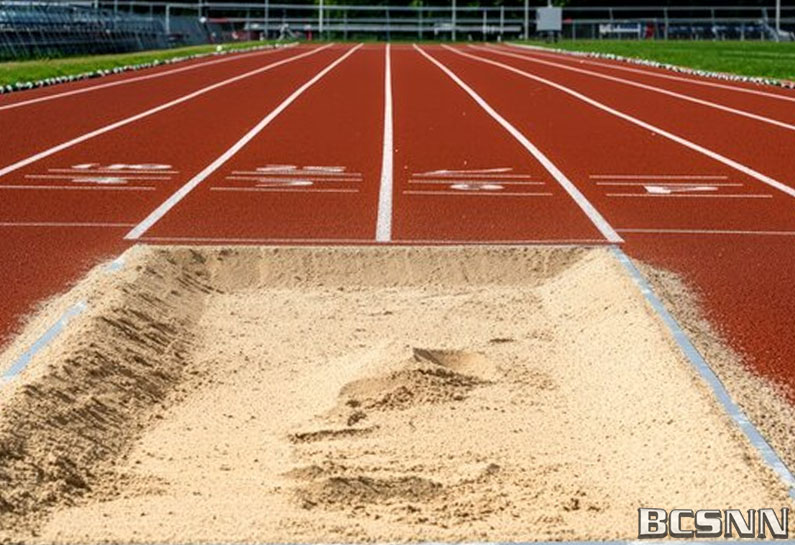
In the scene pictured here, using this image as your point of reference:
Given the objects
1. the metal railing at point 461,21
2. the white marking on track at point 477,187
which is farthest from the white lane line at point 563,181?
the metal railing at point 461,21

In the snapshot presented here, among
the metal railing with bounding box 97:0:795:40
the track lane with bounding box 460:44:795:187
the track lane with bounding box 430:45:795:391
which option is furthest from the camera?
the metal railing with bounding box 97:0:795:40

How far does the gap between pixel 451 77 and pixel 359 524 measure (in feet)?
92.5

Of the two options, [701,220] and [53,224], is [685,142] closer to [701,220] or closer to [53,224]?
[701,220]

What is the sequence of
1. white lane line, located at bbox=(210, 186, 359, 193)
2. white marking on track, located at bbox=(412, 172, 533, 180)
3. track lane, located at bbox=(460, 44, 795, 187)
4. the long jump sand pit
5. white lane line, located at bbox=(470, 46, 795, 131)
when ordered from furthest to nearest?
white lane line, located at bbox=(470, 46, 795, 131) < track lane, located at bbox=(460, 44, 795, 187) < white marking on track, located at bbox=(412, 172, 533, 180) < white lane line, located at bbox=(210, 186, 359, 193) < the long jump sand pit

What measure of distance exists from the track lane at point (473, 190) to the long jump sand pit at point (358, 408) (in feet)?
2.77

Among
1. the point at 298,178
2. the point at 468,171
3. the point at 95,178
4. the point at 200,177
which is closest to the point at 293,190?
the point at 298,178

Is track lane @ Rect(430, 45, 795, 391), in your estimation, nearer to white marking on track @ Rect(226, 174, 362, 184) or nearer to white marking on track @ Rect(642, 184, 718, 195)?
white marking on track @ Rect(642, 184, 718, 195)

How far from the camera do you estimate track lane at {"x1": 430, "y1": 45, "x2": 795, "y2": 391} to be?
723 cm

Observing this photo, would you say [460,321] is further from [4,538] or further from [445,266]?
[4,538]

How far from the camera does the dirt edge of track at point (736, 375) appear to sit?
5.37 metres

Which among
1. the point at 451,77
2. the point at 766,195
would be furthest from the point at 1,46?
the point at 766,195

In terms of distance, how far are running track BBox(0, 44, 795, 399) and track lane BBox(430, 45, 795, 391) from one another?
0.07 feet

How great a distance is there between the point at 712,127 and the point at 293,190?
7803 mm

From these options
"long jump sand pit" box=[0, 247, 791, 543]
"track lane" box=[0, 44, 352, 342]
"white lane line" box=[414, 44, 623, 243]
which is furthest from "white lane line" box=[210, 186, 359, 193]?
"long jump sand pit" box=[0, 247, 791, 543]
